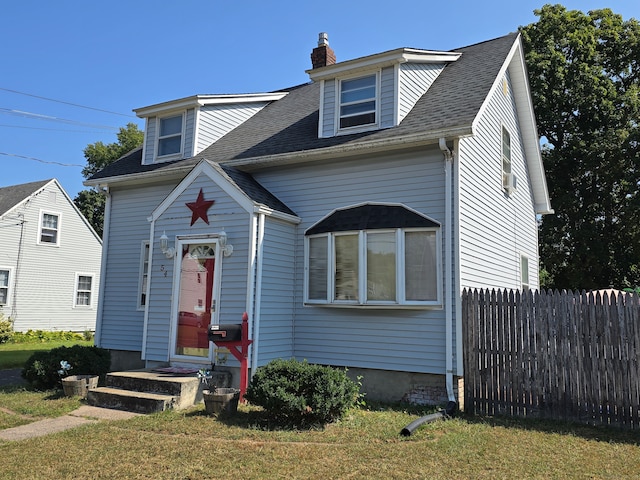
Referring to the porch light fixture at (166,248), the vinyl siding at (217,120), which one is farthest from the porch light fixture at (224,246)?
the vinyl siding at (217,120)

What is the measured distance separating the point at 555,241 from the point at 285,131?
14.6 metres

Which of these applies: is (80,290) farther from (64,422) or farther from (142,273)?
(64,422)

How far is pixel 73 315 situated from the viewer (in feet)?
78.4

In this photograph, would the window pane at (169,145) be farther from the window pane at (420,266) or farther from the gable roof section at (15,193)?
the gable roof section at (15,193)

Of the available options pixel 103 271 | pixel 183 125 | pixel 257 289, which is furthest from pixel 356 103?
pixel 103 271

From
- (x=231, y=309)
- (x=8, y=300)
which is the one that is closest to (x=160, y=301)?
(x=231, y=309)

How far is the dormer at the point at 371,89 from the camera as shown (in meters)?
9.80

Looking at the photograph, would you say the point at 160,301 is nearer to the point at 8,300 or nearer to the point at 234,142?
the point at 234,142

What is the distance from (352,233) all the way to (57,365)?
20.3 feet

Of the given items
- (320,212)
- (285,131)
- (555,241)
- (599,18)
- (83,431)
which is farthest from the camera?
(599,18)

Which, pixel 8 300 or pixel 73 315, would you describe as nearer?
pixel 8 300

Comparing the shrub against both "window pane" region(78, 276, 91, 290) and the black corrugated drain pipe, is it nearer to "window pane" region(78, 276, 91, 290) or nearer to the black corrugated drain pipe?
"window pane" region(78, 276, 91, 290)

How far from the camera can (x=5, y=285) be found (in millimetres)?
21484

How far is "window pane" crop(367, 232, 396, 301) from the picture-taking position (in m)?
8.83
